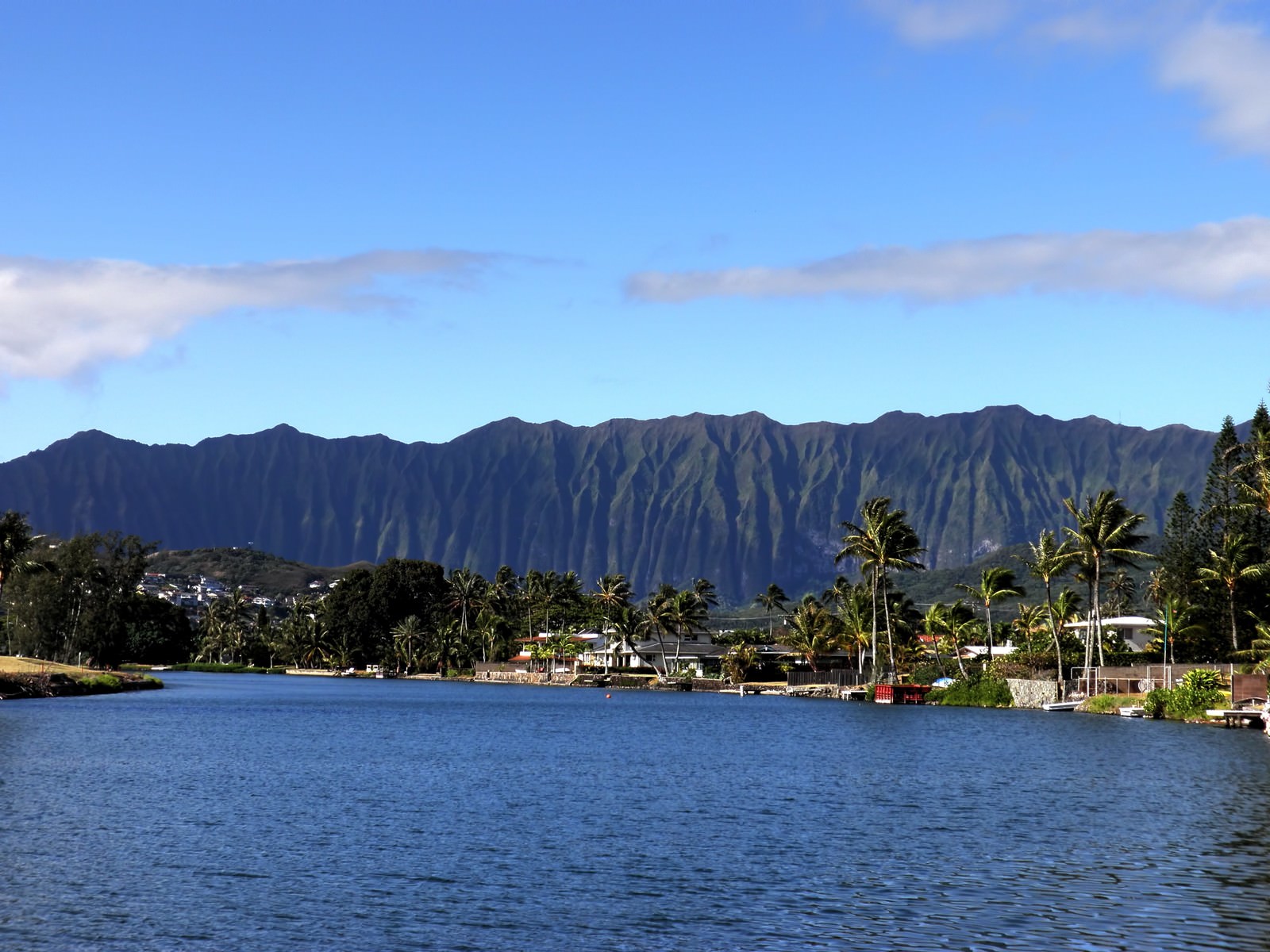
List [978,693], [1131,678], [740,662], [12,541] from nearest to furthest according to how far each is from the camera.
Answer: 1. [1131,678]
2. [978,693]
3. [12,541]
4. [740,662]

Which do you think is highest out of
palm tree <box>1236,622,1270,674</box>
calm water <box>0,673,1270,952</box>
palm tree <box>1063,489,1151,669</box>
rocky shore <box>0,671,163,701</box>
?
palm tree <box>1063,489,1151,669</box>

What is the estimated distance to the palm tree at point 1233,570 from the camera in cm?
10759

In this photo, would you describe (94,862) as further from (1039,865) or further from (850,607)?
(850,607)

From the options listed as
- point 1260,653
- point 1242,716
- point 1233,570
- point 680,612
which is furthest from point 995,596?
point 680,612

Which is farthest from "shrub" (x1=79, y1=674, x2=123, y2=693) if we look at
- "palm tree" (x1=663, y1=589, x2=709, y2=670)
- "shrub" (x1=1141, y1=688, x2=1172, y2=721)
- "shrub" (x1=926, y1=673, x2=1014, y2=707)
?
"shrub" (x1=1141, y1=688, x2=1172, y2=721)

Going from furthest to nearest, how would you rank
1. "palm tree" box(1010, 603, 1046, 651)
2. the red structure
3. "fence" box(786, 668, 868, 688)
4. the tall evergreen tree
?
"palm tree" box(1010, 603, 1046, 651), "fence" box(786, 668, 868, 688), the tall evergreen tree, the red structure

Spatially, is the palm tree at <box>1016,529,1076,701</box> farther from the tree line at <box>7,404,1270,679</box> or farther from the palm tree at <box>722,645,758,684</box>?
the palm tree at <box>722,645,758,684</box>

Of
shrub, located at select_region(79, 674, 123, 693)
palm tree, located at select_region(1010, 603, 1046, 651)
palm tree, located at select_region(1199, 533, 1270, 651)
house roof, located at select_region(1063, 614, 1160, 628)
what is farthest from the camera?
palm tree, located at select_region(1010, 603, 1046, 651)

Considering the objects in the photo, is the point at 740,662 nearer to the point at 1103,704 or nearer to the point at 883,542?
the point at 883,542

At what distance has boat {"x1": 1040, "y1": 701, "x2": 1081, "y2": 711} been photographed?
110438 mm

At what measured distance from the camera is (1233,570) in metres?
109

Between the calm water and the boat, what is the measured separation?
33.2 metres

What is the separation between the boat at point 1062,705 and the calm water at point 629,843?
33200 millimetres

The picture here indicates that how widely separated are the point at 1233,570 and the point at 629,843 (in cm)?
8476
